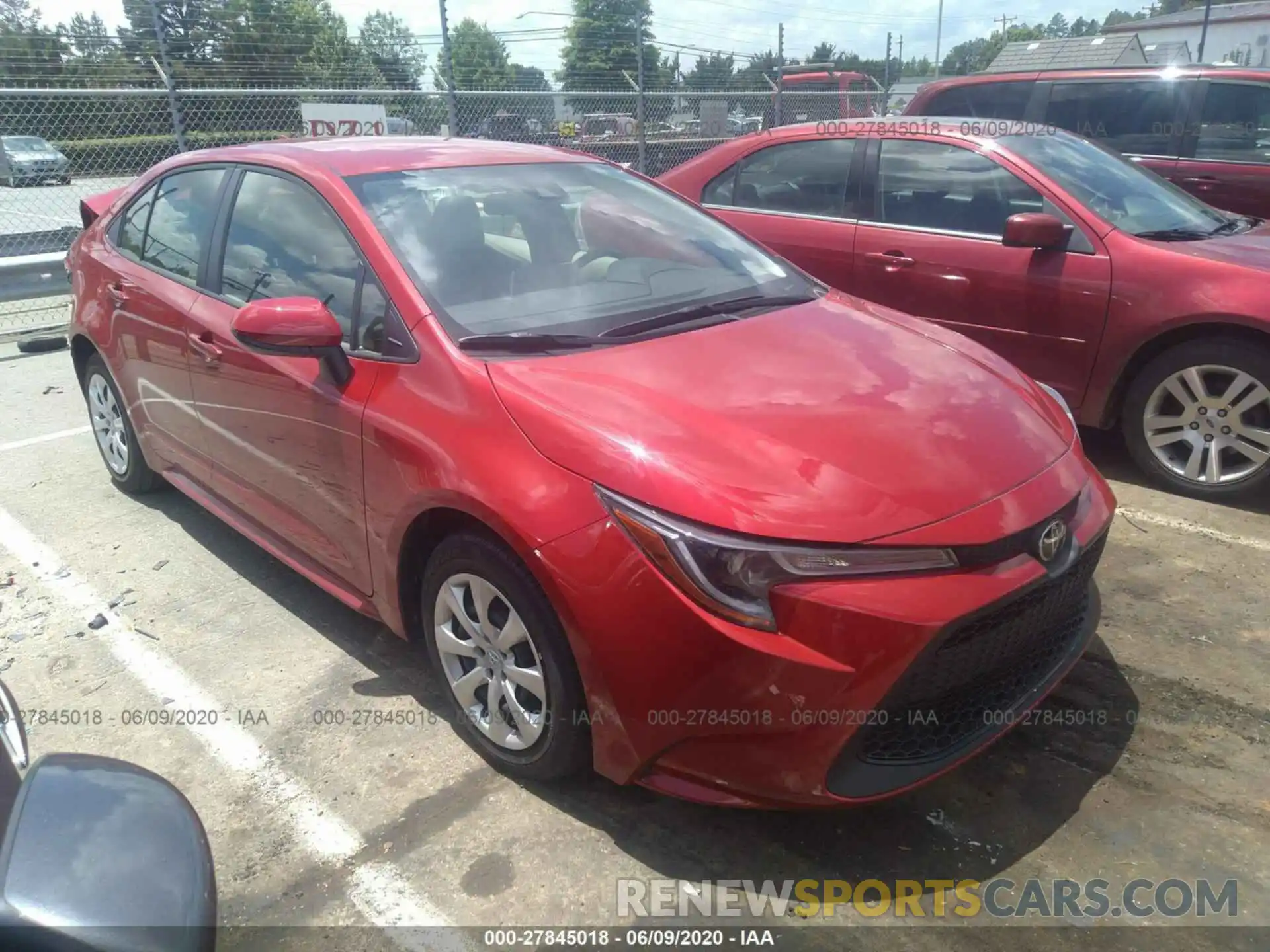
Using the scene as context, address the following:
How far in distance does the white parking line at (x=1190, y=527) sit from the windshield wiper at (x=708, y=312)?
6.47 ft

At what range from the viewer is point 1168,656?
10.2 ft

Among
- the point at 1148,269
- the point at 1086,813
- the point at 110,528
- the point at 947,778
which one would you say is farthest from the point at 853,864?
the point at 110,528

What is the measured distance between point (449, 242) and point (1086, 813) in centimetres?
242

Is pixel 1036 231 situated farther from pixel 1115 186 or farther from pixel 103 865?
pixel 103 865

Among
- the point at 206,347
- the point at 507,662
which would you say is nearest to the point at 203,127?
the point at 206,347

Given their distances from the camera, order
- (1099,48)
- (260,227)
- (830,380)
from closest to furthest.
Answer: (830,380), (260,227), (1099,48)

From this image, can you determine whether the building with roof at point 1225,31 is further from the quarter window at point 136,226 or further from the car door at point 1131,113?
the quarter window at point 136,226

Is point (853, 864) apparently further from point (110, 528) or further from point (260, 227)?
point (110, 528)

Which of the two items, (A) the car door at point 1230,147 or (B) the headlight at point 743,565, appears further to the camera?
(A) the car door at point 1230,147

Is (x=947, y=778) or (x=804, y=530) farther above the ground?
(x=804, y=530)

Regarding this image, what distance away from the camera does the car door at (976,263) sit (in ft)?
14.8

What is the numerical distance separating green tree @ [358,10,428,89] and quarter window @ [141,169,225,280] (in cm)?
686

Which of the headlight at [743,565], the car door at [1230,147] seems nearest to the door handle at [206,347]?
the headlight at [743,565]

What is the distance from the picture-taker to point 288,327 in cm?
267
